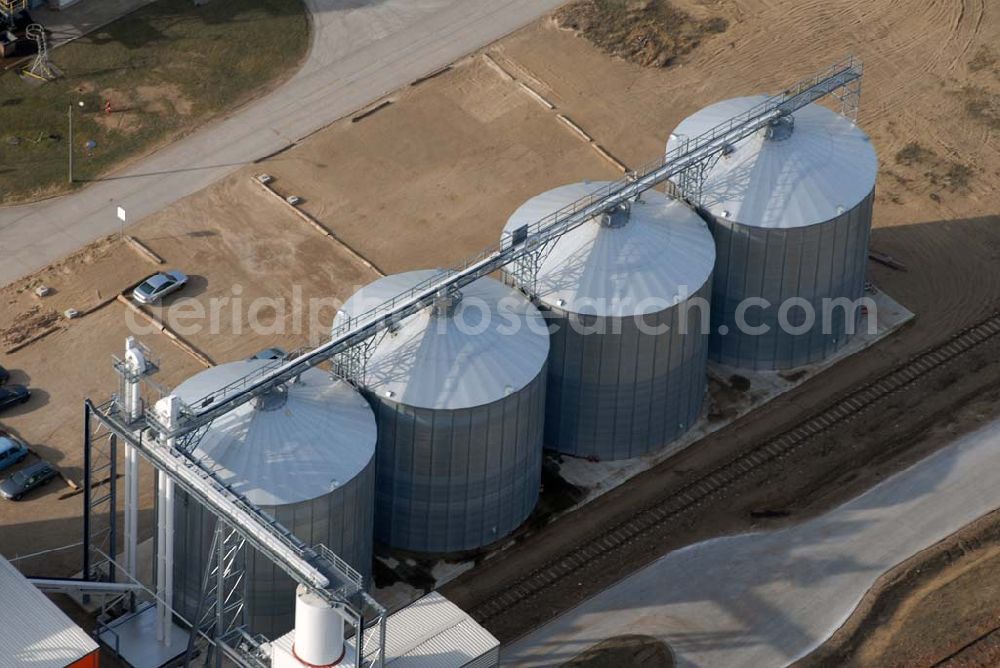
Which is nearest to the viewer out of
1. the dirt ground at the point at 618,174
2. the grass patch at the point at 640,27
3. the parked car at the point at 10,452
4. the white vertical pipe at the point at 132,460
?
the white vertical pipe at the point at 132,460

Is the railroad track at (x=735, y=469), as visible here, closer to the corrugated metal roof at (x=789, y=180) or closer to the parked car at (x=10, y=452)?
the corrugated metal roof at (x=789, y=180)

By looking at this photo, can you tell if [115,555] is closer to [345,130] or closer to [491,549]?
[491,549]

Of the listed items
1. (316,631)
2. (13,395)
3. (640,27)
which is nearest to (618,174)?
(640,27)

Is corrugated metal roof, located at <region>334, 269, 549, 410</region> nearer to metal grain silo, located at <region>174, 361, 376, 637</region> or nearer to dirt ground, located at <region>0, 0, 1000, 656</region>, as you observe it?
metal grain silo, located at <region>174, 361, 376, 637</region>

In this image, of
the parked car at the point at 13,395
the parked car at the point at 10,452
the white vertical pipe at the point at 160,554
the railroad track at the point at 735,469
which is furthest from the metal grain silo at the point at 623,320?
the parked car at the point at 13,395

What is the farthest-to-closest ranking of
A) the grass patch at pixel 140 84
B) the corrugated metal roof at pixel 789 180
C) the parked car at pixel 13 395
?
the grass patch at pixel 140 84
the parked car at pixel 13 395
the corrugated metal roof at pixel 789 180

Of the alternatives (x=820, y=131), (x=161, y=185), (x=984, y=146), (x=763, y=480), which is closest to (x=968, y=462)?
(x=763, y=480)
